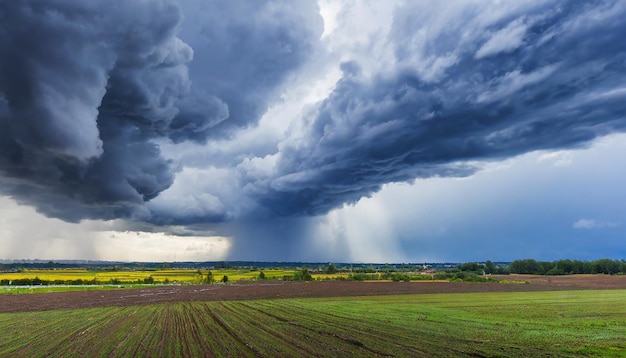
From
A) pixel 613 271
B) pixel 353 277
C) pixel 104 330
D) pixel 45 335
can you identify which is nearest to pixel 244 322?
pixel 104 330

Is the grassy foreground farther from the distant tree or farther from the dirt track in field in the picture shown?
the distant tree

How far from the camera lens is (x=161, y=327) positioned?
112ft

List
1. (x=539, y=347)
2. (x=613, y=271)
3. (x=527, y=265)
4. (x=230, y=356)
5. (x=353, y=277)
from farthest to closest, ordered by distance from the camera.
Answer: (x=527, y=265), (x=613, y=271), (x=353, y=277), (x=539, y=347), (x=230, y=356)

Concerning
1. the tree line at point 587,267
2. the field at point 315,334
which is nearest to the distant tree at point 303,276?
the tree line at point 587,267

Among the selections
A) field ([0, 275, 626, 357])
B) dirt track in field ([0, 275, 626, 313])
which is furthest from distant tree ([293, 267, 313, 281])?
field ([0, 275, 626, 357])

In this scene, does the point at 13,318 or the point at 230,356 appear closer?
the point at 230,356

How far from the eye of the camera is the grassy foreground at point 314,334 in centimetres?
2428

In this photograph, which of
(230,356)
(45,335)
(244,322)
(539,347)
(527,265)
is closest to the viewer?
(230,356)

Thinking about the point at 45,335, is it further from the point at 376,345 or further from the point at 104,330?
the point at 376,345

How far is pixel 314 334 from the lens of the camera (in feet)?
98.0

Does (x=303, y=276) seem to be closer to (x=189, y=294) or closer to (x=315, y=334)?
(x=189, y=294)

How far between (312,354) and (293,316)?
19.4m

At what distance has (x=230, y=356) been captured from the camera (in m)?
22.5

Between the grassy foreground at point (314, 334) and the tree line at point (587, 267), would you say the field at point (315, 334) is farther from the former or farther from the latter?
the tree line at point (587, 267)
